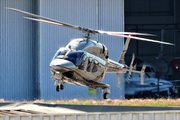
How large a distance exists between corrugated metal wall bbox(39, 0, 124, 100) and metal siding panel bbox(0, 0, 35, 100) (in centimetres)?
195

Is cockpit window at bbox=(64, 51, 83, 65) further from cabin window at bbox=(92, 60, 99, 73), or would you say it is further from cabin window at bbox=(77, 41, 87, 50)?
cabin window at bbox=(92, 60, 99, 73)

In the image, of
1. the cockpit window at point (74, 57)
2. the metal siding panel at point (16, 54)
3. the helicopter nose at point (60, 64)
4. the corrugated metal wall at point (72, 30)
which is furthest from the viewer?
the metal siding panel at point (16, 54)

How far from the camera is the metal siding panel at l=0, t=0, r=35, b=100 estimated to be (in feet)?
113

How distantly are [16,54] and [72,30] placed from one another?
18.8 feet

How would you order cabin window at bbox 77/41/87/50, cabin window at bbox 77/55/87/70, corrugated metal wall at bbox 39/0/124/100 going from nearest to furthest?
cabin window at bbox 77/55/87/70 < cabin window at bbox 77/41/87/50 < corrugated metal wall at bbox 39/0/124/100

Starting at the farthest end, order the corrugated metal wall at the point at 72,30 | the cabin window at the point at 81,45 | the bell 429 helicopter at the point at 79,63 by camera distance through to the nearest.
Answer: the corrugated metal wall at the point at 72,30, the cabin window at the point at 81,45, the bell 429 helicopter at the point at 79,63

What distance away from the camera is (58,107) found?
2380 centimetres

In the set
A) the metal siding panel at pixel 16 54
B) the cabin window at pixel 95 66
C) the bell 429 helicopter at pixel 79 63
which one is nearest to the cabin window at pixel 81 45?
the bell 429 helicopter at pixel 79 63

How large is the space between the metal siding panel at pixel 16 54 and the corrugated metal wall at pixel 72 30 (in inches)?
76.7

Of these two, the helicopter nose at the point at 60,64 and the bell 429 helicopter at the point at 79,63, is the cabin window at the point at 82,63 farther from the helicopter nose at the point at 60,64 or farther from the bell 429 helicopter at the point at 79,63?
the helicopter nose at the point at 60,64

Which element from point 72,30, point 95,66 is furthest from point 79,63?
point 72,30

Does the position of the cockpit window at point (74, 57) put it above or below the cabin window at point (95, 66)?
above

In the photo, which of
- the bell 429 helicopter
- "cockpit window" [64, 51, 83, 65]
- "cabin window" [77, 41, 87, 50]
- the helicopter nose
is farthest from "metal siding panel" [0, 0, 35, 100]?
the helicopter nose

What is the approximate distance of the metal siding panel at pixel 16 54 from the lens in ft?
113
